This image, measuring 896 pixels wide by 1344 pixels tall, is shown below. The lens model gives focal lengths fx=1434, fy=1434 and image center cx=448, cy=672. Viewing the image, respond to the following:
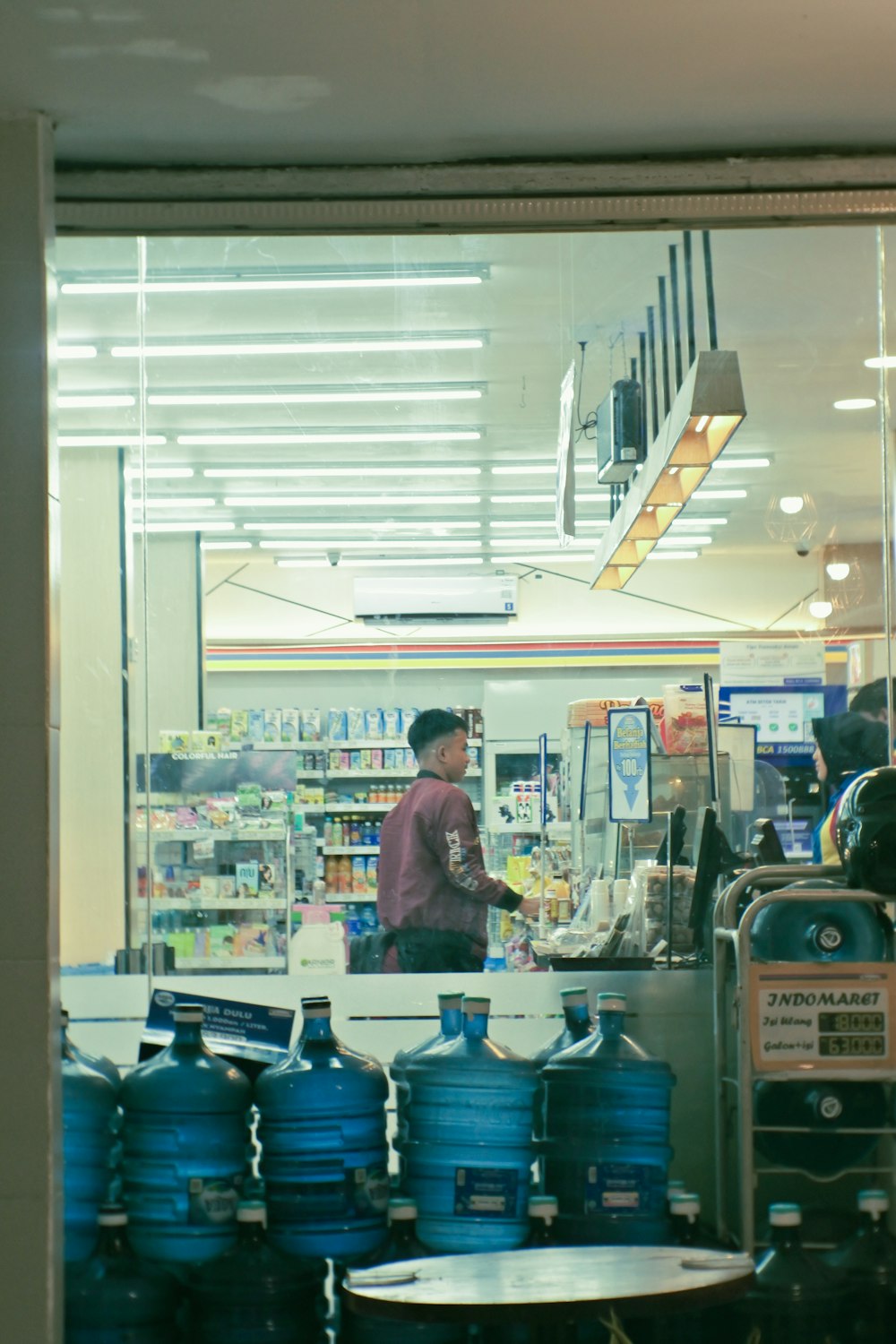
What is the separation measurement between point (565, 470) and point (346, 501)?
705 millimetres

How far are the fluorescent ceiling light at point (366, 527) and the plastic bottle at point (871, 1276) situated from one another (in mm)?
2283

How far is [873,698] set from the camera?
13.4ft

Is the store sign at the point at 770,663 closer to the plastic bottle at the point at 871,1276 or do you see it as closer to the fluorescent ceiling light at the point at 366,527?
the fluorescent ceiling light at the point at 366,527

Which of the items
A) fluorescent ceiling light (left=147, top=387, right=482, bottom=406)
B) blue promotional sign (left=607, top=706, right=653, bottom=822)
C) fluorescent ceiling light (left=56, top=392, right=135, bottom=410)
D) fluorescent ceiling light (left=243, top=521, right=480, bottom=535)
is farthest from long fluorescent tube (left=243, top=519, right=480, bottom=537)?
blue promotional sign (left=607, top=706, right=653, bottom=822)

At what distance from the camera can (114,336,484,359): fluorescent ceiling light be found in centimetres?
413

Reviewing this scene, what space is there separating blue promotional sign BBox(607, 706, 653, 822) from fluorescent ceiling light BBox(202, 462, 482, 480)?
2.92 feet

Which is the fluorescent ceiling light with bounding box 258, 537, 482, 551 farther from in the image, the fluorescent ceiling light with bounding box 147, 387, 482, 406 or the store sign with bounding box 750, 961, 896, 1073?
the store sign with bounding box 750, 961, 896, 1073

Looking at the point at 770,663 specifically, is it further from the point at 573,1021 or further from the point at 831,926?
the point at 573,1021

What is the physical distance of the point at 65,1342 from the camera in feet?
9.06

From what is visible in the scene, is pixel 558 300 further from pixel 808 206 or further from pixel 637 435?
pixel 808 206

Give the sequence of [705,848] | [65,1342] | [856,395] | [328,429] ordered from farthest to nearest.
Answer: [856,395]
[328,429]
[705,848]
[65,1342]

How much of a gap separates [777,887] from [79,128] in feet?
7.90

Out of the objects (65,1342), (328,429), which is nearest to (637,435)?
(328,429)

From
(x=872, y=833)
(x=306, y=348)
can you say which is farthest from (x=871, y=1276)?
(x=306, y=348)
